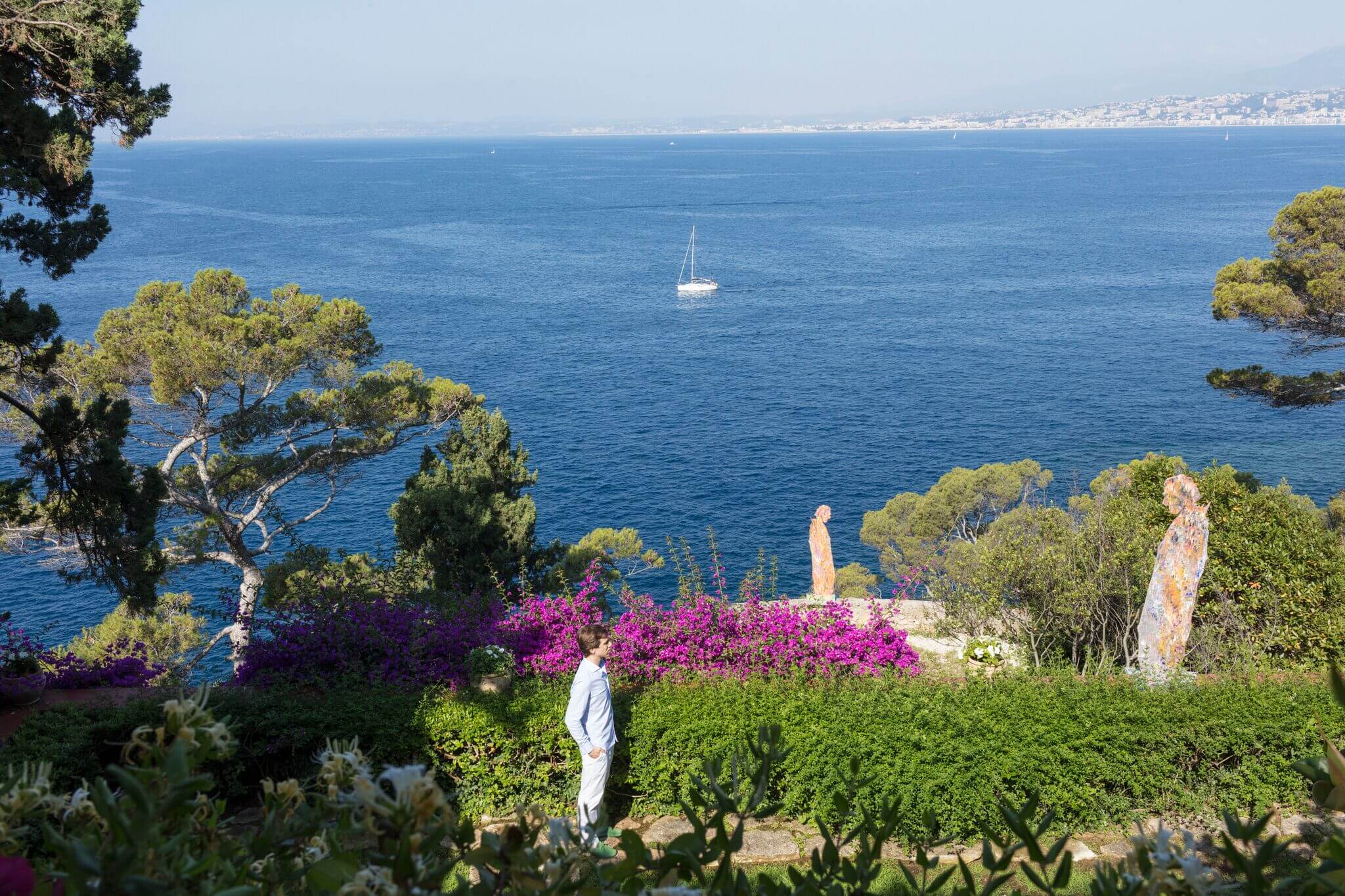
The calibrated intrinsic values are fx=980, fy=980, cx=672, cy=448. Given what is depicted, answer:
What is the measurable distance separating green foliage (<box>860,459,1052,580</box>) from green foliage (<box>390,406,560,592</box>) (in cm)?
1195

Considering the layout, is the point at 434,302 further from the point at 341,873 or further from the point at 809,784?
the point at 341,873

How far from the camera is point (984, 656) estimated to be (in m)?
8.66

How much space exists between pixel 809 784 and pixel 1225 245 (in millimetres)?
75537

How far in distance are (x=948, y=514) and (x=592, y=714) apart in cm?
2105

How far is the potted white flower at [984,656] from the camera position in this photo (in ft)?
28.1

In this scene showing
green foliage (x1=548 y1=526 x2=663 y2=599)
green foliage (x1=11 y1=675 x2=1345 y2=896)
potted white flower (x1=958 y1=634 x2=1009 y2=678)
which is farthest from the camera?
green foliage (x1=548 y1=526 x2=663 y2=599)

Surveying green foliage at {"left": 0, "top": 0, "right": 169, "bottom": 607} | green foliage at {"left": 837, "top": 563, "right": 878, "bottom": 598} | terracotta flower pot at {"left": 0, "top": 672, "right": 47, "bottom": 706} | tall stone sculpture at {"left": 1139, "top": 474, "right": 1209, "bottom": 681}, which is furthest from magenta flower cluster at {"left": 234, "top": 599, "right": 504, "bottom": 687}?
green foliage at {"left": 837, "top": 563, "right": 878, "bottom": 598}

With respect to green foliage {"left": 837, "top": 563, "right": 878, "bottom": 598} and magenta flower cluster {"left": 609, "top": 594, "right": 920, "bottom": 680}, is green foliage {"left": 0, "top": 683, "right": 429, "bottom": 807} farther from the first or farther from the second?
green foliage {"left": 837, "top": 563, "right": 878, "bottom": 598}

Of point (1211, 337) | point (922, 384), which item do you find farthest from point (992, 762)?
point (1211, 337)

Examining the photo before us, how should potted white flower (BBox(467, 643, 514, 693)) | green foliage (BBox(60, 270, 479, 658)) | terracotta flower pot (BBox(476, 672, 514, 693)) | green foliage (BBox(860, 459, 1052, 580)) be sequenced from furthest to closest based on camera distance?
Answer: green foliage (BBox(860, 459, 1052, 580)), green foliage (BBox(60, 270, 479, 658)), potted white flower (BBox(467, 643, 514, 693)), terracotta flower pot (BBox(476, 672, 514, 693))


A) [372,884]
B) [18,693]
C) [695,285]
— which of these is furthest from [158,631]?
[695,285]

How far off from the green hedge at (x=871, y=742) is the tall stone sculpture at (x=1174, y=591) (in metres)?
1.32

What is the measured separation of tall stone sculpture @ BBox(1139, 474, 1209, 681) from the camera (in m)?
8.07

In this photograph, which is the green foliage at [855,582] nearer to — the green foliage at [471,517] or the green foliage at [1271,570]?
the green foliage at [471,517]
